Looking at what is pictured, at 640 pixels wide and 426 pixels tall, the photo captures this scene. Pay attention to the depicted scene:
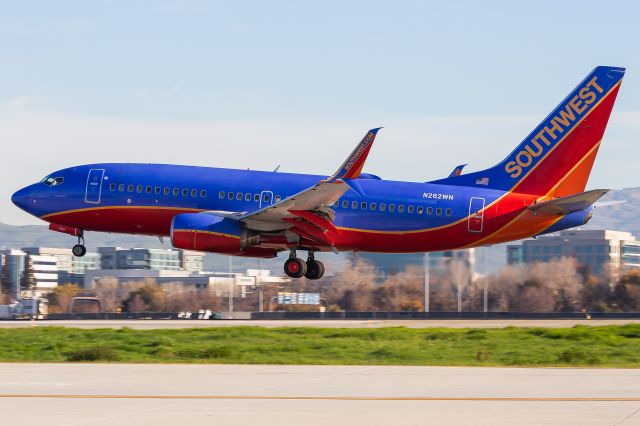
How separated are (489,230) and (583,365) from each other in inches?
631

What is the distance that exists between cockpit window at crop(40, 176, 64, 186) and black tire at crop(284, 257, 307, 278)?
Answer: 10293 mm

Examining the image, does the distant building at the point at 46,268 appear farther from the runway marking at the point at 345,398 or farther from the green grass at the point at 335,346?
the runway marking at the point at 345,398

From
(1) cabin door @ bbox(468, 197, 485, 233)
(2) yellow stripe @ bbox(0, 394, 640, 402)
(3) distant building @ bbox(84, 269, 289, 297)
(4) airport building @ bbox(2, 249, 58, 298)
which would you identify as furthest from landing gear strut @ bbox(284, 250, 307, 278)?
(4) airport building @ bbox(2, 249, 58, 298)

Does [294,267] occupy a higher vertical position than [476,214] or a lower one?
lower

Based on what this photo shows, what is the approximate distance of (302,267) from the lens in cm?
4753

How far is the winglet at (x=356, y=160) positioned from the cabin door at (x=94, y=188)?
10.7m

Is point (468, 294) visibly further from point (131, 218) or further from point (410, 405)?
point (410, 405)

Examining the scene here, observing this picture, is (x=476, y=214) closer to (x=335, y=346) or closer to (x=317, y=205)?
(x=317, y=205)

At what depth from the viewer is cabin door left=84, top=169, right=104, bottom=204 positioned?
4728 centimetres

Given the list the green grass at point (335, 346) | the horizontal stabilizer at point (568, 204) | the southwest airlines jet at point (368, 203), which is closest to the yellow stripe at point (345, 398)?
the green grass at point (335, 346)

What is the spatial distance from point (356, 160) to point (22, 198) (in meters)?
16.0

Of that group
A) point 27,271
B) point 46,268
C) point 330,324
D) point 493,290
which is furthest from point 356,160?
point 46,268

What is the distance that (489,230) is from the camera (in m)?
46.3

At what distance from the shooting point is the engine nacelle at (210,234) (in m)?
44.8
